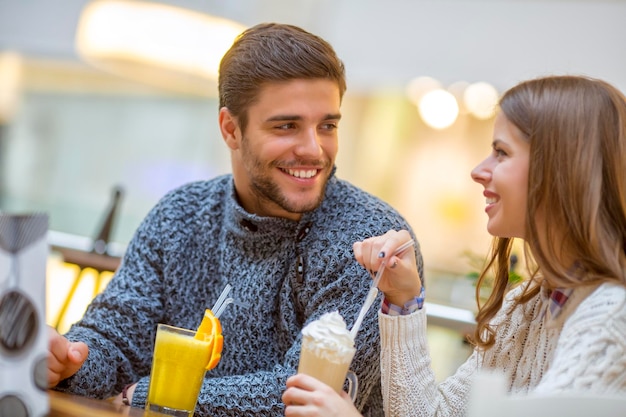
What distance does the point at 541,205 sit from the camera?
1.35m

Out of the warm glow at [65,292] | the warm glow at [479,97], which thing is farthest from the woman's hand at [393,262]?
the warm glow at [479,97]

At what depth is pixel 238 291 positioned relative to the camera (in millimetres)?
1887

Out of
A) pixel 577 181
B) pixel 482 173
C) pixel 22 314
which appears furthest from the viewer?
pixel 482 173

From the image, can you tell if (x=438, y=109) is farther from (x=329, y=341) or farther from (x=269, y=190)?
(x=329, y=341)

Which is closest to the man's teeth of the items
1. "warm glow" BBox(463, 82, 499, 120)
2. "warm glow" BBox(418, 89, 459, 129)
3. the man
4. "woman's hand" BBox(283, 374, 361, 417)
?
the man

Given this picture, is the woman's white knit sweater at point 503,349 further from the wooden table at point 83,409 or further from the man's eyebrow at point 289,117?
the man's eyebrow at point 289,117

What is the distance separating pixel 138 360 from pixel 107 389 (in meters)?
0.13

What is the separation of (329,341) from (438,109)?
5159 millimetres

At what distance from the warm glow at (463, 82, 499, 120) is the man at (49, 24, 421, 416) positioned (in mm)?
3662

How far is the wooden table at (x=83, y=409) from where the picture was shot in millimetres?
1269

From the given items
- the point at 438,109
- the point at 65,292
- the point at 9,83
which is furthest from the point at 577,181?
the point at 9,83

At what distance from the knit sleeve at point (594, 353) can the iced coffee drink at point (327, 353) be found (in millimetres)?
284

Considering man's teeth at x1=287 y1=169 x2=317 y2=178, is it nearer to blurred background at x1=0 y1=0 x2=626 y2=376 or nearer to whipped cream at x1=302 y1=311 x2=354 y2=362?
whipped cream at x1=302 y1=311 x2=354 y2=362

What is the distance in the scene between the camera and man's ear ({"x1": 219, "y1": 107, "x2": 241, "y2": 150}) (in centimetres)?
205
